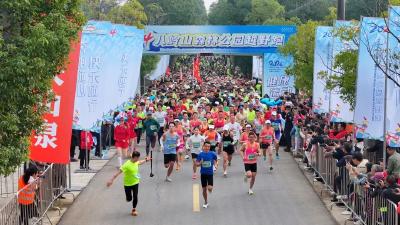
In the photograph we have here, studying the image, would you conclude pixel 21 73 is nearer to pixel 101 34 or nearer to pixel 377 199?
pixel 377 199

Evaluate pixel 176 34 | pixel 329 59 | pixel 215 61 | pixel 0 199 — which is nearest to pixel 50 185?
pixel 0 199

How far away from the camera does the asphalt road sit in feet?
50.9

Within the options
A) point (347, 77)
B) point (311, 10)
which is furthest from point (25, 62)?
point (311, 10)

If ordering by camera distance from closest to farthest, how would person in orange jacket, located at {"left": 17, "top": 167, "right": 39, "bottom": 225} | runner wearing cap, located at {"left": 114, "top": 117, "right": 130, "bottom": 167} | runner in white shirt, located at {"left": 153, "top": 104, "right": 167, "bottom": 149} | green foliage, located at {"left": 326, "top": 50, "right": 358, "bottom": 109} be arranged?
person in orange jacket, located at {"left": 17, "top": 167, "right": 39, "bottom": 225}
green foliage, located at {"left": 326, "top": 50, "right": 358, "bottom": 109}
runner wearing cap, located at {"left": 114, "top": 117, "right": 130, "bottom": 167}
runner in white shirt, located at {"left": 153, "top": 104, "right": 167, "bottom": 149}

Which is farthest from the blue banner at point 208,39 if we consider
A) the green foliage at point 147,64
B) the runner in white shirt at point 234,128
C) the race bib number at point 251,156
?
the race bib number at point 251,156

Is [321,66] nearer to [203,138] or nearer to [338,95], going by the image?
[338,95]

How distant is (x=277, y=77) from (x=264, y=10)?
132ft

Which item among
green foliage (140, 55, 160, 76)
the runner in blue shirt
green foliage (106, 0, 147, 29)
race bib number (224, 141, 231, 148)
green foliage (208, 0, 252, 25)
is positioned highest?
green foliage (208, 0, 252, 25)

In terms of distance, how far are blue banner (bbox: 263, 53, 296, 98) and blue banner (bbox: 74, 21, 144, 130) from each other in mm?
12724

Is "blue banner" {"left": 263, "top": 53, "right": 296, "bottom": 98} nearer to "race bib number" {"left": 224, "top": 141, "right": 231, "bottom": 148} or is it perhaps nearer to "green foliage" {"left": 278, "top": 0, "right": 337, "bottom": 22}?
"race bib number" {"left": 224, "top": 141, "right": 231, "bottom": 148}

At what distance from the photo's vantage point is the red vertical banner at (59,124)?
1349cm

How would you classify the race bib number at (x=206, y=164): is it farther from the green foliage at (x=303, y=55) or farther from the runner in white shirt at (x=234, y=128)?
the green foliage at (x=303, y=55)

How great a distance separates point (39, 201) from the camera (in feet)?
47.5

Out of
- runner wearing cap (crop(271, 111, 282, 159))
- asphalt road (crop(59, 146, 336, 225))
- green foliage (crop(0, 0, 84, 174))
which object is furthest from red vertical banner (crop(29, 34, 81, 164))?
runner wearing cap (crop(271, 111, 282, 159))
